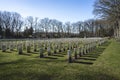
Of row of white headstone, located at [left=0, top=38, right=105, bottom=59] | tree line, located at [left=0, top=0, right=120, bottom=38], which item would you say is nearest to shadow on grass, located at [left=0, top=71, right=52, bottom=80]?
row of white headstone, located at [left=0, top=38, right=105, bottom=59]

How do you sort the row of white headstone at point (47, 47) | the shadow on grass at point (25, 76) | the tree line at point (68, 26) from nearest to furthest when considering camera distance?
the shadow on grass at point (25, 76) < the row of white headstone at point (47, 47) < the tree line at point (68, 26)

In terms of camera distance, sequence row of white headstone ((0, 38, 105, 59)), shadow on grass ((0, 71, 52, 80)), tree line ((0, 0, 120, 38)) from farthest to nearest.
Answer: tree line ((0, 0, 120, 38))
row of white headstone ((0, 38, 105, 59))
shadow on grass ((0, 71, 52, 80))

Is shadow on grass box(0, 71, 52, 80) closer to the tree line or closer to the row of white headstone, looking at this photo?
the row of white headstone

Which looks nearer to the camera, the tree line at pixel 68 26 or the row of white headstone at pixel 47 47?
the row of white headstone at pixel 47 47

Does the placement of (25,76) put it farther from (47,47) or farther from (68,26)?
(68,26)

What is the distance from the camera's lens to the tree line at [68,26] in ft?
136

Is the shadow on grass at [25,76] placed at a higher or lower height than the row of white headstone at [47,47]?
lower

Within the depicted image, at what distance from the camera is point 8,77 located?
24.6ft

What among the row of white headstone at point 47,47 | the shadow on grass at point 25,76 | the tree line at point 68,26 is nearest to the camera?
the shadow on grass at point 25,76

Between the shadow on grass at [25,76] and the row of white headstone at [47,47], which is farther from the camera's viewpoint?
the row of white headstone at [47,47]

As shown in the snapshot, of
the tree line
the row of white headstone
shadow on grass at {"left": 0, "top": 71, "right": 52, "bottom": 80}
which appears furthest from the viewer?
the tree line

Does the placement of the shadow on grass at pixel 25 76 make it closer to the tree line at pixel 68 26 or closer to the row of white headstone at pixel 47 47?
the row of white headstone at pixel 47 47

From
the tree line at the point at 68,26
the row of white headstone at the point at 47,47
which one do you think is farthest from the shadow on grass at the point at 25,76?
the tree line at the point at 68,26

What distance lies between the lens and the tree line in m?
41.4
